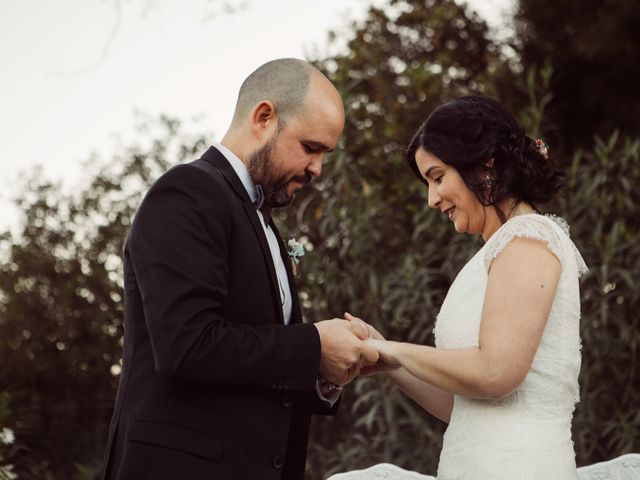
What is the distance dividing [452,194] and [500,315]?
0.52m

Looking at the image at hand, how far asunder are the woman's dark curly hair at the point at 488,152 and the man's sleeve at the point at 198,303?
29.7 inches

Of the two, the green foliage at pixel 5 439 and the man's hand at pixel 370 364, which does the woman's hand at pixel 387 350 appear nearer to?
the man's hand at pixel 370 364

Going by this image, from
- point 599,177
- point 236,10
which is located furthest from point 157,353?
point 236,10

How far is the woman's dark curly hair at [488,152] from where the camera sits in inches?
95.3

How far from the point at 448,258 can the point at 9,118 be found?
350 centimetres

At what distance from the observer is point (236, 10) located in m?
6.56

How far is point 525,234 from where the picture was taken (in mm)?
2189

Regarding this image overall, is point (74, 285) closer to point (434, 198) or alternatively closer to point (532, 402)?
point (434, 198)

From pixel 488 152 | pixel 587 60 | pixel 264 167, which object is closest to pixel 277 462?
pixel 264 167

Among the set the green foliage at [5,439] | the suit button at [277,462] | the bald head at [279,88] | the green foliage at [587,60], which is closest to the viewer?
the suit button at [277,462]

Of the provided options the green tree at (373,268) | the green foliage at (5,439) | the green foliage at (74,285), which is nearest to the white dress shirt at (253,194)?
the green tree at (373,268)

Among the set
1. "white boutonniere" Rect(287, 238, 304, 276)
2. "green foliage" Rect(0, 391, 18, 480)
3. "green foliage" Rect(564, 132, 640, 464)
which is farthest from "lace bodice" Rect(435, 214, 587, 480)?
"green foliage" Rect(0, 391, 18, 480)

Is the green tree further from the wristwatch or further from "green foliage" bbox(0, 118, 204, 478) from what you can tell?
the wristwatch

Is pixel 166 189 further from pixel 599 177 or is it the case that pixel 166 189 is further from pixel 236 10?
pixel 236 10
